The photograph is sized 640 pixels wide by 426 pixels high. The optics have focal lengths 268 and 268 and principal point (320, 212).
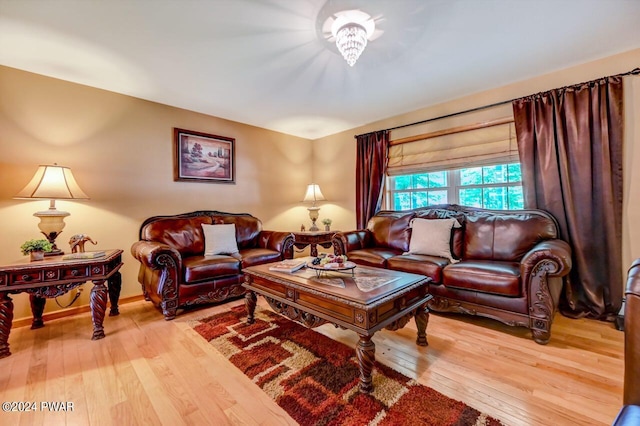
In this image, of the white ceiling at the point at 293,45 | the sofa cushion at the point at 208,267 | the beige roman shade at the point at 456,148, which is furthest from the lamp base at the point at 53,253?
the beige roman shade at the point at 456,148

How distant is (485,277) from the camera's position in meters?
2.24

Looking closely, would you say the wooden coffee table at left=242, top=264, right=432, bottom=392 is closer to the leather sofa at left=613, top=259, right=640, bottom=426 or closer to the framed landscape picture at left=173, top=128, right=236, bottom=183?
the leather sofa at left=613, top=259, right=640, bottom=426

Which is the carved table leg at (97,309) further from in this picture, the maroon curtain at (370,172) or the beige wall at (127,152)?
the maroon curtain at (370,172)

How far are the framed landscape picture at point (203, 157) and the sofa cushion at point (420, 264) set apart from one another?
2.59m

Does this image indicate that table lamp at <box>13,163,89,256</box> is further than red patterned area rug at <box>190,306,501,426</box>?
Yes

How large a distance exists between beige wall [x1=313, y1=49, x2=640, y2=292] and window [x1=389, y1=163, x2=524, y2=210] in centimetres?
61

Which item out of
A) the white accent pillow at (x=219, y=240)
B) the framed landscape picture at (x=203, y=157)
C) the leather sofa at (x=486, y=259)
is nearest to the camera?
the leather sofa at (x=486, y=259)

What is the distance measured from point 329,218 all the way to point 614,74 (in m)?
3.70

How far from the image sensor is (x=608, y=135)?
237 cm

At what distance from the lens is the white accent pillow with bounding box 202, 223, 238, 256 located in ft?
10.5

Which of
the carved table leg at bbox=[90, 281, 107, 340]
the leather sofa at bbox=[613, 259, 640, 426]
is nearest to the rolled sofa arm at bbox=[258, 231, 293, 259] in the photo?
the carved table leg at bbox=[90, 281, 107, 340]

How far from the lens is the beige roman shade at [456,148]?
2.97 metres

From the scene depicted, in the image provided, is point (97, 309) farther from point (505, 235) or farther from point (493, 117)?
point (493, 117)

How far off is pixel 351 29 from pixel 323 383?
233cm
